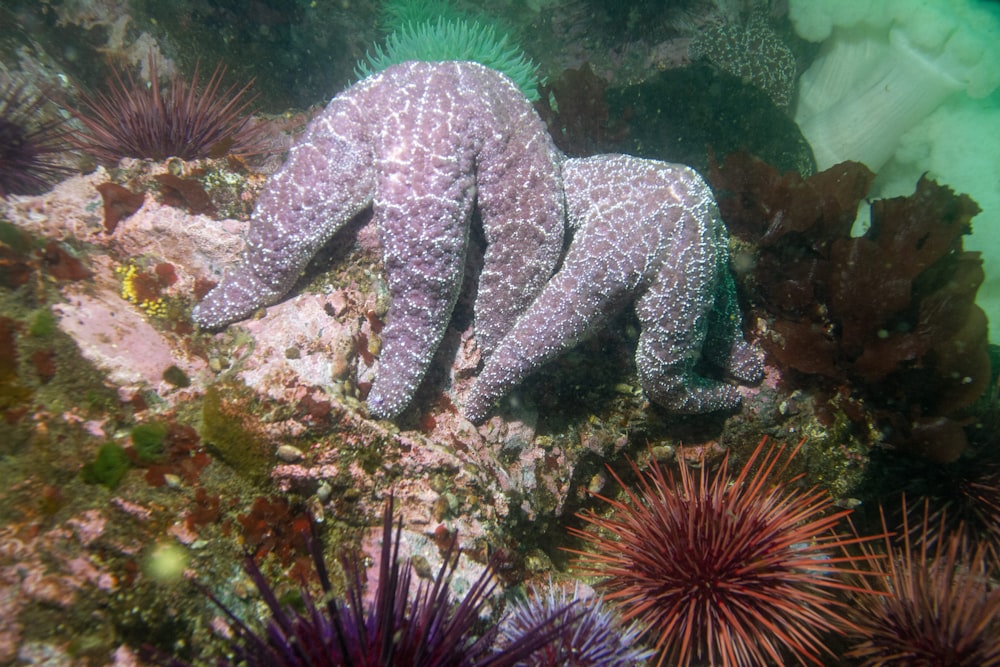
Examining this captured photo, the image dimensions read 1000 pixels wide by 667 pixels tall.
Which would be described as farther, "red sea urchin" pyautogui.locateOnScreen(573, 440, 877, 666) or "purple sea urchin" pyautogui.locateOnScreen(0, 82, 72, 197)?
"purple sea urchin" pyautogui.locateOnScreen(0, 82, 72, 197)

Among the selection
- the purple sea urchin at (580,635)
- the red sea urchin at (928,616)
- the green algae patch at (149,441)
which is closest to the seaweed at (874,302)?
the red sea urchin at (928,616)

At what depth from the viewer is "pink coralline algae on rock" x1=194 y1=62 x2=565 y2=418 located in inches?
134

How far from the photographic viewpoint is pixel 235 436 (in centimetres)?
313

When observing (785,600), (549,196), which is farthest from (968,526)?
(549,196)

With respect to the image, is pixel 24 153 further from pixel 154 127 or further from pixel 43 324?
pixel 43 324

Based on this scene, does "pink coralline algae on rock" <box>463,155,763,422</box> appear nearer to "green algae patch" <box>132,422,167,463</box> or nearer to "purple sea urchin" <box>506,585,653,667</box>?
"purple sea urchin" <box>506,585,653,667</box>

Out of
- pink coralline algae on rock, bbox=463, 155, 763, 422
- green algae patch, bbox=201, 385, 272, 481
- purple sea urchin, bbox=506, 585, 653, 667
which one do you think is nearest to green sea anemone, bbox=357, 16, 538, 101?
pink coralline algae on rock, bbox=463, 155, 763, 422

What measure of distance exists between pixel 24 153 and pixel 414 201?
406 centimetres

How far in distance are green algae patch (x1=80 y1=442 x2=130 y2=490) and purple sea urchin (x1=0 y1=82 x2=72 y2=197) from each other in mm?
3204

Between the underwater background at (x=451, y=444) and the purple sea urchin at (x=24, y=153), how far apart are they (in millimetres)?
21

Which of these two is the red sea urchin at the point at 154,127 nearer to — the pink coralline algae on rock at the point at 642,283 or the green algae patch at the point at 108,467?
the green algae patch at the point at 108,467

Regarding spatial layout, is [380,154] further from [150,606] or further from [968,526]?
[968,526]

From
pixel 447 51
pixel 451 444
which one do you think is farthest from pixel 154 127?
pixel 451 444

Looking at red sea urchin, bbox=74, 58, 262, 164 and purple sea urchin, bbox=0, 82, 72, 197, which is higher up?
red sea urchin, bbox=74, 58, 262, 164
